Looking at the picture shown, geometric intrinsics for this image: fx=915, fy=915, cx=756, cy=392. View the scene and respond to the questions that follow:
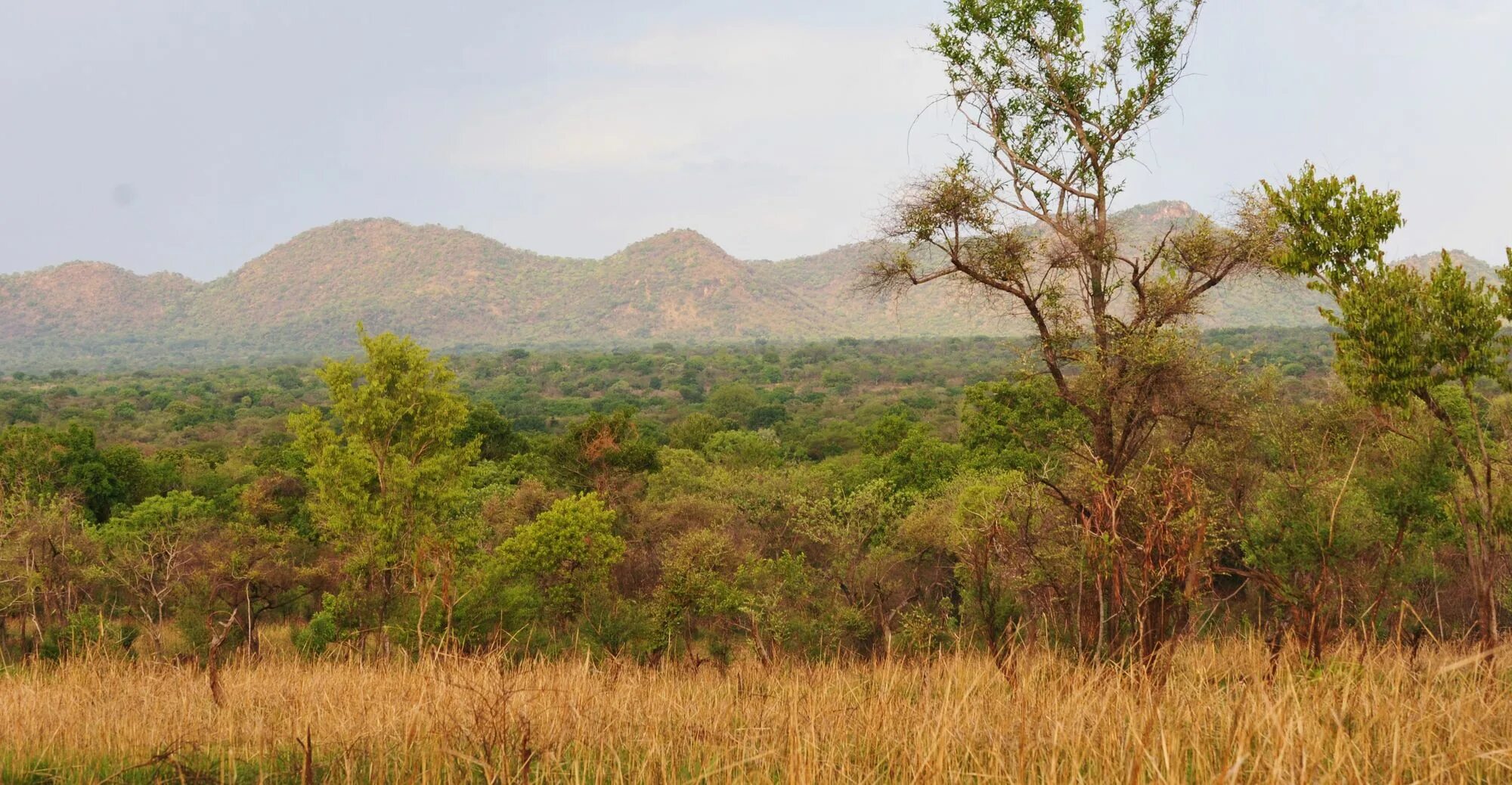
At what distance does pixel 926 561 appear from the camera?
30.1 meters

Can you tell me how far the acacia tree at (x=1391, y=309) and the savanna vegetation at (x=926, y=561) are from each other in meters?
0.05

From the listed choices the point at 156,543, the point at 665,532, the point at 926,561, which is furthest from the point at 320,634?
the point at 926,561

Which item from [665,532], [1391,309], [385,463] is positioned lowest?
[665,532]

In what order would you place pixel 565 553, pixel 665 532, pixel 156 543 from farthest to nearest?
pixel 665 532, pixel 156 543, pixel 565 553

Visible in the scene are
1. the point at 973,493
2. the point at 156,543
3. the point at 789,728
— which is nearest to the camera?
the point at 789,728

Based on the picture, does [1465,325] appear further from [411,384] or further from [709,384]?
[709,384]

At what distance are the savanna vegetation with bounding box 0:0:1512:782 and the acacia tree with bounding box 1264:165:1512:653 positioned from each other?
0.05 metres

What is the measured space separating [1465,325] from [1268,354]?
112m

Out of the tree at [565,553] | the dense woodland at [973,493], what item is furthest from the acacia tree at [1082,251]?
the tree at [565,553]

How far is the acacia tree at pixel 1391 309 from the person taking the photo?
32.8 ft

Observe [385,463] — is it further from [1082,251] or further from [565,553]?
[1082,251]

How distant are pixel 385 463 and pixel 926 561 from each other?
56.7 ft

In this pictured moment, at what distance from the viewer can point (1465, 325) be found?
32.8 ft

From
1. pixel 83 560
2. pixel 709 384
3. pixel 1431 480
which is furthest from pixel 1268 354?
pixel 83 560
